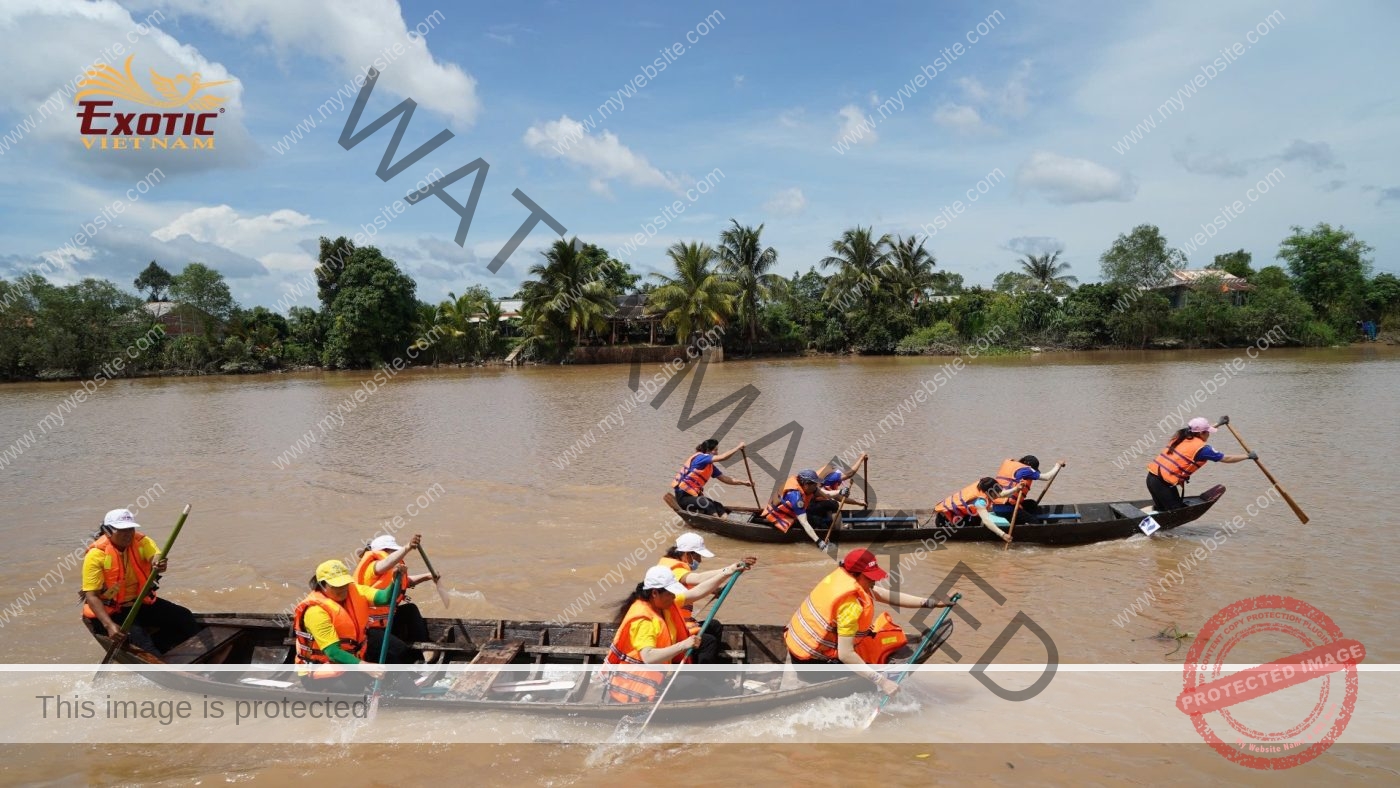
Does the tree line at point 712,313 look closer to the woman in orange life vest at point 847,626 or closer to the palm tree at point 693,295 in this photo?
the palm tree at point 693,295

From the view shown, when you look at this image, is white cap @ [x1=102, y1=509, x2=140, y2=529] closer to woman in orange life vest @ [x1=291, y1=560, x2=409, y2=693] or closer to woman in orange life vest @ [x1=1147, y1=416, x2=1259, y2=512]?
woman in orange life vest @ [x1=291, y1=560, x2=409, y2=693]

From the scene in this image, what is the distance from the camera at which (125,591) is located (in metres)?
6.23

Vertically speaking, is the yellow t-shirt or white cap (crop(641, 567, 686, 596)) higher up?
white cap (crop(641, 567, 686, 596))

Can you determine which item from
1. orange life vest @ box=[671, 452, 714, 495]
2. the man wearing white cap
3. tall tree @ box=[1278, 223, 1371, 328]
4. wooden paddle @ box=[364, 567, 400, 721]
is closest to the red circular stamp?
the man wearing white cap

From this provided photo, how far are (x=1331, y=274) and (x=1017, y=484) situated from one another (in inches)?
1817

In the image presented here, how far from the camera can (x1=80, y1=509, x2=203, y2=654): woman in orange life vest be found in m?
6.04

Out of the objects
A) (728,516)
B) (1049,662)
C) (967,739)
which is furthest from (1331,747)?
(728,516)

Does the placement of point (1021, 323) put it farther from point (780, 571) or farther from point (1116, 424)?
point (780, 571)

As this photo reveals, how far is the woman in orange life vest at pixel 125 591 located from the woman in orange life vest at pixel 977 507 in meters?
7.79

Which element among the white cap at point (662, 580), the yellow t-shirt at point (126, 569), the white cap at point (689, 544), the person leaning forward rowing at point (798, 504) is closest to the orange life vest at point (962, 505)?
the person leaning forward rowing at point (798, 504)

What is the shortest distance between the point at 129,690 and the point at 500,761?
124 inches

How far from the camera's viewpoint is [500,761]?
17.5ft

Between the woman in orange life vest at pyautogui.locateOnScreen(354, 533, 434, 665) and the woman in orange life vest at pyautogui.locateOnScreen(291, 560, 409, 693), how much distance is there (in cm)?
42

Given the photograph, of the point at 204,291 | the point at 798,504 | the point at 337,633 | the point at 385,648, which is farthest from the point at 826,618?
the point at 204,291
